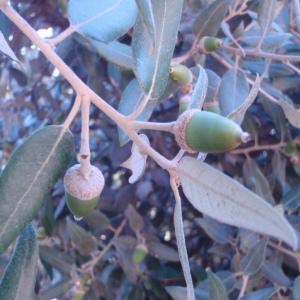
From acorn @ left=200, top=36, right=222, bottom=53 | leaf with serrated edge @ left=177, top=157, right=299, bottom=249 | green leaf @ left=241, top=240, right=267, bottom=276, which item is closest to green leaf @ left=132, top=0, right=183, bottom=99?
leaf with serrated edge @ left=177, top=157, right=299, bottom=249

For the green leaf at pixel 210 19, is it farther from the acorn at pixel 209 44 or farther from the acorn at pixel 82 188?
the acorn at pixel 82 188

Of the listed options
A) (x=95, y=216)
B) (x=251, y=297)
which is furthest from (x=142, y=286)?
(x=251, y=297)

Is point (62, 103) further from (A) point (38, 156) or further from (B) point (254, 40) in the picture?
(A) point (38, 156)

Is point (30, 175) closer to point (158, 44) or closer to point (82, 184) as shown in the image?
point (82, 184)

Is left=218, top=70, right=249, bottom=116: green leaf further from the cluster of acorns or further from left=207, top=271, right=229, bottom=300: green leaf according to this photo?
the cluster of acorns

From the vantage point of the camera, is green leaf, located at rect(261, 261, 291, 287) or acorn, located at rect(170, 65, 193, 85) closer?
acorn, located at rect(170, 65, 193, 85)

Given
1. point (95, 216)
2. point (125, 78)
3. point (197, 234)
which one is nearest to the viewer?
point (125, 78)

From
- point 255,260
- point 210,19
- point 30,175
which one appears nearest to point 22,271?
point 30,175

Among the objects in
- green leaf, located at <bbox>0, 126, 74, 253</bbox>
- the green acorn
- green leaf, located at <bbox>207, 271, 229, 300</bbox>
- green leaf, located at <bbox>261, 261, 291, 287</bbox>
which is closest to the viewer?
green leaf, located at <bbox>0, 126, 74, 253</bbox>
